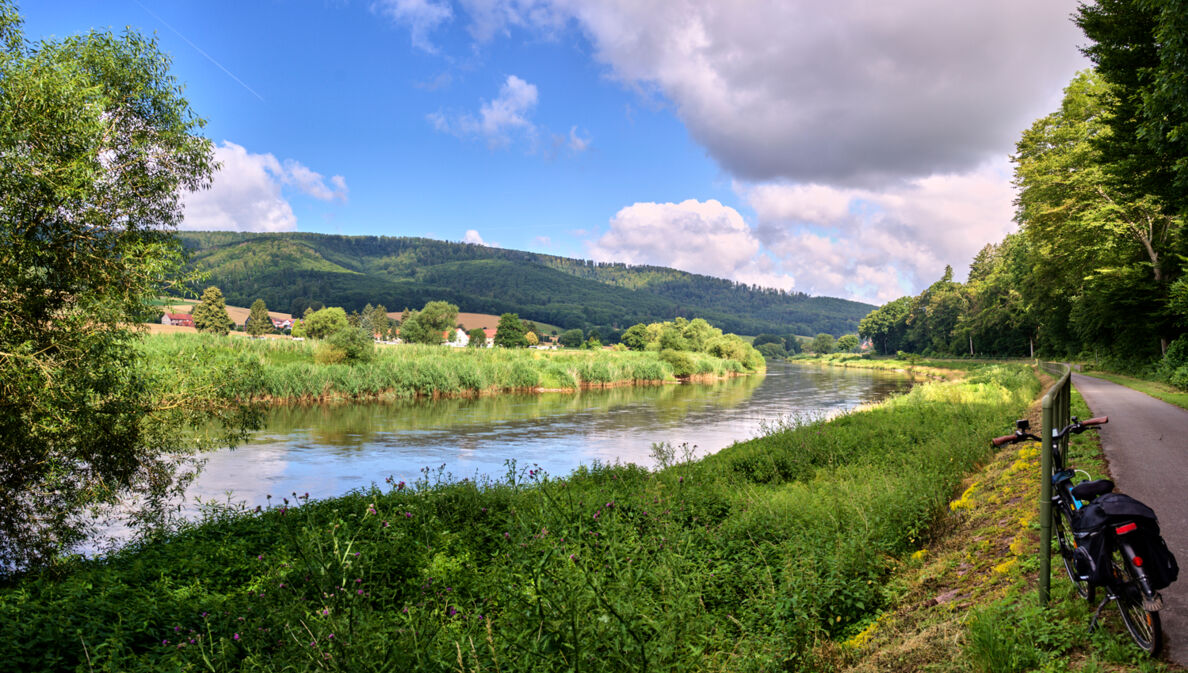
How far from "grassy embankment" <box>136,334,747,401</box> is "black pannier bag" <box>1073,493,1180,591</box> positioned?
24.1 metres

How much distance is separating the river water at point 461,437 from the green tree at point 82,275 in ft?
12.3

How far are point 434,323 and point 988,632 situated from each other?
116510 millimetres

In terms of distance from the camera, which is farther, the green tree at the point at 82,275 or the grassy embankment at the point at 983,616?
the green tree at the point at 82,275

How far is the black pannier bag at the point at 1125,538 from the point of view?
3588mm

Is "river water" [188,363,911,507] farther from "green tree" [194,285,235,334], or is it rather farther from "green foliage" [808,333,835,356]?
"green foliage" [808,333,835,356]

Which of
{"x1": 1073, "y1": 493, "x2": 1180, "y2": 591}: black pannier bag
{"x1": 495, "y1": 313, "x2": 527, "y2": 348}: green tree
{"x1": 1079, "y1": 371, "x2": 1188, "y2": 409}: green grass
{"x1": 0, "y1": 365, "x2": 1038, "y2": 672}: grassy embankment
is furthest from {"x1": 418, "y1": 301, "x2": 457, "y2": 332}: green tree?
{"x1": 1073, "y1": 493, "x2": 1180, "y2": 591}: black pannier bag

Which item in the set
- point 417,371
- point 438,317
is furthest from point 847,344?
point 417,371

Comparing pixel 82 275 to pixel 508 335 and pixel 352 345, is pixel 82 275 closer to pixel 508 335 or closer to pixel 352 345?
pixel 352 345

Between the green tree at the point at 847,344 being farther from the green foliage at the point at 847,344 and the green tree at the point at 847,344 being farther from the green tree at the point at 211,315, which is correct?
the green tree at the point at 211,315

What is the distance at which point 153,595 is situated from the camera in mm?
6871

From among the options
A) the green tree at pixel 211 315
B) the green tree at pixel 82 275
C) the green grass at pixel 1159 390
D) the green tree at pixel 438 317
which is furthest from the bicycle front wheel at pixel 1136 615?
the green tree at pixel 438 317

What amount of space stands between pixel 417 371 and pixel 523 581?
3681 cm

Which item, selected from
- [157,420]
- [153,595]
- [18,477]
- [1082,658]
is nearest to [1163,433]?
[1082,658]

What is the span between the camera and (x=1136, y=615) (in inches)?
153
